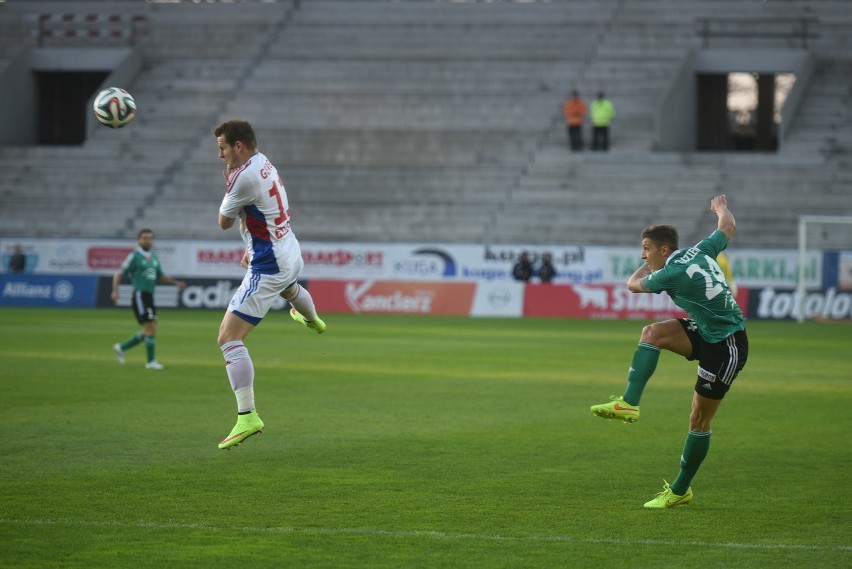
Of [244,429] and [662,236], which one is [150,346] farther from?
[662,236]

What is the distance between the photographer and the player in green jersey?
895 cm

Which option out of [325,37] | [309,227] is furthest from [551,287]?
[325,37]

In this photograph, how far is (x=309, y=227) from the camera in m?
42.3

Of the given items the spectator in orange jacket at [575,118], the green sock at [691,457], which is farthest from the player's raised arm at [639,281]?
the spectator in orange jacket at [575,118]

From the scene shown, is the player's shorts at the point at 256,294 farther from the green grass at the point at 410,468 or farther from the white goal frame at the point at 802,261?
the white goal frame at the point at 802,261

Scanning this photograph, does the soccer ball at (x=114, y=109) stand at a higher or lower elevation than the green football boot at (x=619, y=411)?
higher

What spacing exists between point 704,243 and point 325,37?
41.3 m

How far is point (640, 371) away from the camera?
9.33m

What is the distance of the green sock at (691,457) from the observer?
9180mm

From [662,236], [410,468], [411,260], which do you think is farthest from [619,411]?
[411,260]

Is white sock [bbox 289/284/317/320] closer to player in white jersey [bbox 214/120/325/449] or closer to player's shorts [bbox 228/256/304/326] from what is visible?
player in white jersey [bbox 214/120/325/449]

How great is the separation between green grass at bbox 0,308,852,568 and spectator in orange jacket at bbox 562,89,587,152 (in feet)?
71.3

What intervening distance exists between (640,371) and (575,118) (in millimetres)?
33820

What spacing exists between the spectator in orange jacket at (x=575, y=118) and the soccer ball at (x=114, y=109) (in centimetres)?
3039
